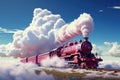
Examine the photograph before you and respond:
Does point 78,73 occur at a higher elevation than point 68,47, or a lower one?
lower

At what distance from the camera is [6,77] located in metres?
40.4

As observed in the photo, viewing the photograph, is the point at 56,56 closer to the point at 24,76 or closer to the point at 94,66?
the point at 94,66

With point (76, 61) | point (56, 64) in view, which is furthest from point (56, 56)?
point (76, 61)

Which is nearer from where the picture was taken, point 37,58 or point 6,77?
point 6,77

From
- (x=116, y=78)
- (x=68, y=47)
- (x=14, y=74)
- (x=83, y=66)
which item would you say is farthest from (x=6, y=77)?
(x=68, y=47)

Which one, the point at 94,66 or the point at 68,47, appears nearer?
the point at 94,66

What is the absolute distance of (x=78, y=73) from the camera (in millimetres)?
70125

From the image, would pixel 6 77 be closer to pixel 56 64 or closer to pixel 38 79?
pixel 38 79

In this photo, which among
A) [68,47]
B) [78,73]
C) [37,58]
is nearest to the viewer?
[78,73]

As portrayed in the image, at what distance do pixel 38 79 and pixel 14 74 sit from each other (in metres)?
5.97

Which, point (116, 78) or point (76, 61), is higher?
point (76, 61)

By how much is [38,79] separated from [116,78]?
22916 millimetres

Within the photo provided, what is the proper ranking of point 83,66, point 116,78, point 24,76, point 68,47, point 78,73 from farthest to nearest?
point 68,47 < point 83,66 < point 78,73 < point 116,78 < point 24,76

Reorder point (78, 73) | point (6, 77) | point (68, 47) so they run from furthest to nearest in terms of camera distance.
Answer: point (68, 47) < point (78, 73) < point (6, 77)
